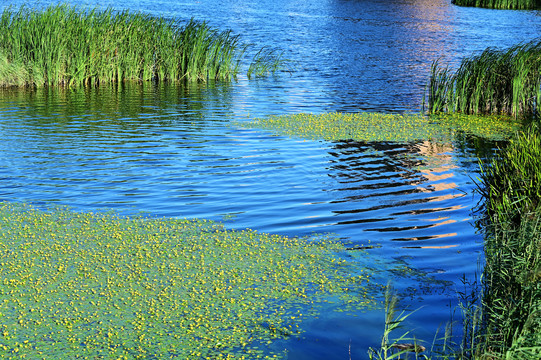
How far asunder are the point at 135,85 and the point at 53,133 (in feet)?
23.8

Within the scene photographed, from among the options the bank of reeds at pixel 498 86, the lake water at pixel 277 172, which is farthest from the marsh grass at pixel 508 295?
the bank of reeds at pixel 498 86

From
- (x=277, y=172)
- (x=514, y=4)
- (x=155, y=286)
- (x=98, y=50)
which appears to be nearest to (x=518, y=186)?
(x=277, y=172)

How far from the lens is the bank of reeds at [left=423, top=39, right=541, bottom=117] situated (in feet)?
51.8

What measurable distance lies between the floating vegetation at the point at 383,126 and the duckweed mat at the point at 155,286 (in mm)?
6766

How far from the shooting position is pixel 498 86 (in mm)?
16500

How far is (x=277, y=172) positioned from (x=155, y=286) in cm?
511

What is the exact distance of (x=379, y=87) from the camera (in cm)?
2275

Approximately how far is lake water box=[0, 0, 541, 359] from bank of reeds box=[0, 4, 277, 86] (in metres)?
0.74

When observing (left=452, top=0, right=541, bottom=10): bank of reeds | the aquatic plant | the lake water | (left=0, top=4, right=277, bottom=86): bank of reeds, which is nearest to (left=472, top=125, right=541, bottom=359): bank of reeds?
the aquatic plant

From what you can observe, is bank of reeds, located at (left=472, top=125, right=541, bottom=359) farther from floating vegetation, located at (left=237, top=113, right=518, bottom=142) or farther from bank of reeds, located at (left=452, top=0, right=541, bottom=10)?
bank of reeds, located at (left=452, top=0, right=541, bottom=10)

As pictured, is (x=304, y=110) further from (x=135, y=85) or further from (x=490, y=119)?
(x=135, y=85)

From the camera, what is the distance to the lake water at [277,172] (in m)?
7.16

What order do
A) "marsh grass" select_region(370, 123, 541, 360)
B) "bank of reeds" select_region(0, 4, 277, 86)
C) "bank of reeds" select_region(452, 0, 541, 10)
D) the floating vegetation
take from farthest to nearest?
"bank of reeds" select_region(452, 0, 541, 10), "bank of reeds" select_region(0, 4, 277, 86), the floating vegetation, "marsh grass" select_region(370, 123, 541, 360)

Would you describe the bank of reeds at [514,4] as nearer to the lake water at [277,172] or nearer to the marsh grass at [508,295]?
the lake water at [277,172]
